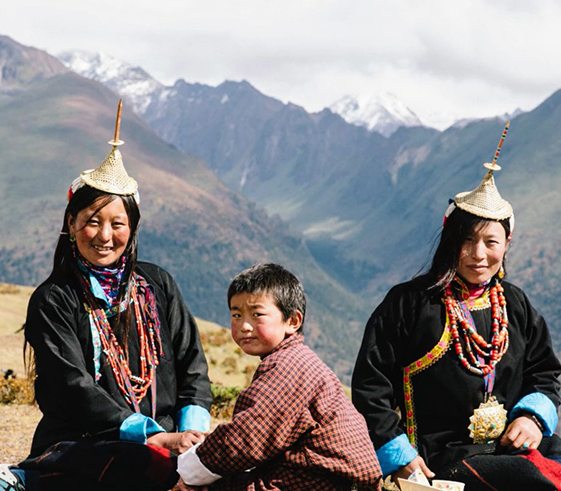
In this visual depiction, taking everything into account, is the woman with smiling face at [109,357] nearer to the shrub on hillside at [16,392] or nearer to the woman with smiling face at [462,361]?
the woman with smiling face at [462,361]

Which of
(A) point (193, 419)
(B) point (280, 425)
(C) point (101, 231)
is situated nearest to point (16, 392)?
(A) point (193, 419)

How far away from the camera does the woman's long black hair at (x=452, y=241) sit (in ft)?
15.7

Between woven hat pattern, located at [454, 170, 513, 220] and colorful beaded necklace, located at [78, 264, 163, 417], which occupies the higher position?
woven hat pattern, located at [454, 170, 513, 220]

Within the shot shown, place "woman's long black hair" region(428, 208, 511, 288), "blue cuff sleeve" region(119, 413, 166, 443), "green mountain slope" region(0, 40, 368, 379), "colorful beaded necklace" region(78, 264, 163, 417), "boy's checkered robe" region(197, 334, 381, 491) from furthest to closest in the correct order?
"green mountain slope" region(0, 40, 368, 379) → "woman's long black hair" region(428, 208, 511, 288) → "colorful beaded necklace" region(78, 264, 163, 417) → "blue cuff sleeve" region(119, 413, 166, 443) → "boy's checkered robe" region(197, 334, 381, 491)

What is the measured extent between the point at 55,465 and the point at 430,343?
2.15 metres

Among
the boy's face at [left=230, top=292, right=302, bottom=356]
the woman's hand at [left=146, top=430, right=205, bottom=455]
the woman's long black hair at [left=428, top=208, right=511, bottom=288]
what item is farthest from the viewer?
the woman's long black hair at [left=428, top=208, right=511, bottom=288]

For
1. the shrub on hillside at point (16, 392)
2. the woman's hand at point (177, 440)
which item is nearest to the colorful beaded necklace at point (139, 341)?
the woman's hand at point (177, 440)

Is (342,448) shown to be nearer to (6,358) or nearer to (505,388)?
(505,388)

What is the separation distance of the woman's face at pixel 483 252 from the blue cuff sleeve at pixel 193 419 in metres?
1.71

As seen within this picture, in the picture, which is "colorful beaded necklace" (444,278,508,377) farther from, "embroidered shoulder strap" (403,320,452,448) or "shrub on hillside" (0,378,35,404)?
"shrub on hillside" (0,378,35,404)

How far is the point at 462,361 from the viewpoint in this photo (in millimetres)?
4715

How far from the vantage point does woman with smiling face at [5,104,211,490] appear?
4.11 metres

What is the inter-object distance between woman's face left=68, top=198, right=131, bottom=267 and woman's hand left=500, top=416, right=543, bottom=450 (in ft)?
7.83

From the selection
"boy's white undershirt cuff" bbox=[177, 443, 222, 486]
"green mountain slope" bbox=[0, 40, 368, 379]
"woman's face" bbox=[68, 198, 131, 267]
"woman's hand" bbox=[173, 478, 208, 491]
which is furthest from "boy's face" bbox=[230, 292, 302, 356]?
"green mountain slope" bbox=[0, 40, 368, 379]
